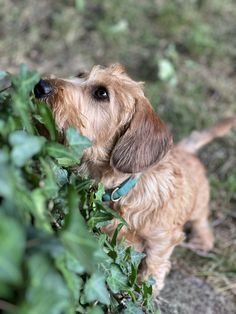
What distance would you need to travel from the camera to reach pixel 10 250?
149cm

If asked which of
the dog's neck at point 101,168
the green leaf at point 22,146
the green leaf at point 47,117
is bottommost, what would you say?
the dog's neck at point 101,168

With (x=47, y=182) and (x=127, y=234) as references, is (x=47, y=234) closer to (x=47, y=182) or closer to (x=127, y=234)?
(x=47, y=182)

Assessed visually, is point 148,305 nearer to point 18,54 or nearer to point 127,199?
point 127,199

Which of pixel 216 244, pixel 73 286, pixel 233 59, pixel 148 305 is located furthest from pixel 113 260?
pixel 233 59

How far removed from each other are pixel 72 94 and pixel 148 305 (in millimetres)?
1328

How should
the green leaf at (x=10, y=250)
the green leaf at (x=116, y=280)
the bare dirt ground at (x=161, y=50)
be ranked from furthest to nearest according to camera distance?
the bare dirt ground at (x=161, y=50) → the green leaf at (x=116, y=280) → the green leaf at (x=10, y=250)

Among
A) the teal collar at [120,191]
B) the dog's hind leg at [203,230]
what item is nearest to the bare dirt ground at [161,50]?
the dog's hind leg at [203,230]

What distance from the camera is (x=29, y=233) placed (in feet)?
5.59

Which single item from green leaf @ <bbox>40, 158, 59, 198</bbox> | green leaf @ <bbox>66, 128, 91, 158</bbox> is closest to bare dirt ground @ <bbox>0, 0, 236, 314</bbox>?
green leaf @ <bbox>66, 128, 91, 158</bbox>

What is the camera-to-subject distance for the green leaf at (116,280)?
8.37 ft

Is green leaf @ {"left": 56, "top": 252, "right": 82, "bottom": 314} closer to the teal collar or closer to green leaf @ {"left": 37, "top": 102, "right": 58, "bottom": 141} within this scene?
green leaf @ {"left": 37, "top": 102, "right": 58, "bottom": 141}

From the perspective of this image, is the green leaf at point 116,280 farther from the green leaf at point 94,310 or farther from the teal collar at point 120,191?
the teal collar at point 120,191

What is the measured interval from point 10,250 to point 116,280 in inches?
45.3

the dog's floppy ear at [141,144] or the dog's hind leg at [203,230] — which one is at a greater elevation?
the dog's floppy ear at [141,144]
